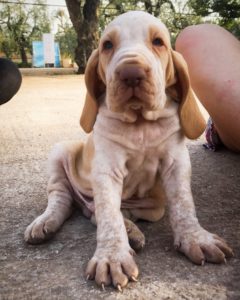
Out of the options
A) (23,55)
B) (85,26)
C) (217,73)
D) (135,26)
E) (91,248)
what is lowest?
(23,55)

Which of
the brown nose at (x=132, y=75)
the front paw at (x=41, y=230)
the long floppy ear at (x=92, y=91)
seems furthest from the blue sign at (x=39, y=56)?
the brown nose at (x=132, y=75)

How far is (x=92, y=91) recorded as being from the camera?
1.97 metres

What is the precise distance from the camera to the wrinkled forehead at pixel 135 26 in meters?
1.75

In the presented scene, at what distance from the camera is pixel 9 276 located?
64.1 inches

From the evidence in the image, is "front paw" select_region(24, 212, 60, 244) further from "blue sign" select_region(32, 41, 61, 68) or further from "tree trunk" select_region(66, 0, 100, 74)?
Answer: "blue sign" select_region(32, 41, 61, 68)

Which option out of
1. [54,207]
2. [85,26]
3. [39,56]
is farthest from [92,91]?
[39,56]

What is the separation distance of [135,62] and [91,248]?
2.64 feet

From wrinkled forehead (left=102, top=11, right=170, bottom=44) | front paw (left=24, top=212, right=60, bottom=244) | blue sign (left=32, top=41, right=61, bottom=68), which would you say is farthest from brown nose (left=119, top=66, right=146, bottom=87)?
blue sign (left=32, top=41, right=61, bottom=68)

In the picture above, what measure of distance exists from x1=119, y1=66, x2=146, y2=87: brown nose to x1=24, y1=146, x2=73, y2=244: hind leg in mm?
763

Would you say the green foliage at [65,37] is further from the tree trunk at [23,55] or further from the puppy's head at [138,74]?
the puppy's head at [138,74]

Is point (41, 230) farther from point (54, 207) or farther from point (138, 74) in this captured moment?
point (138, 74)

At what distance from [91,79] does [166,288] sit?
3.17 feet

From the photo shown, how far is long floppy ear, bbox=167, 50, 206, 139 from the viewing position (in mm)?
1886

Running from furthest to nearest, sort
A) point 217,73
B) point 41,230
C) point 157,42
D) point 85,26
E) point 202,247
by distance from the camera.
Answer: point 85,26 < point 217,73 < point 41,230 < point 157,42 < point 202,247
